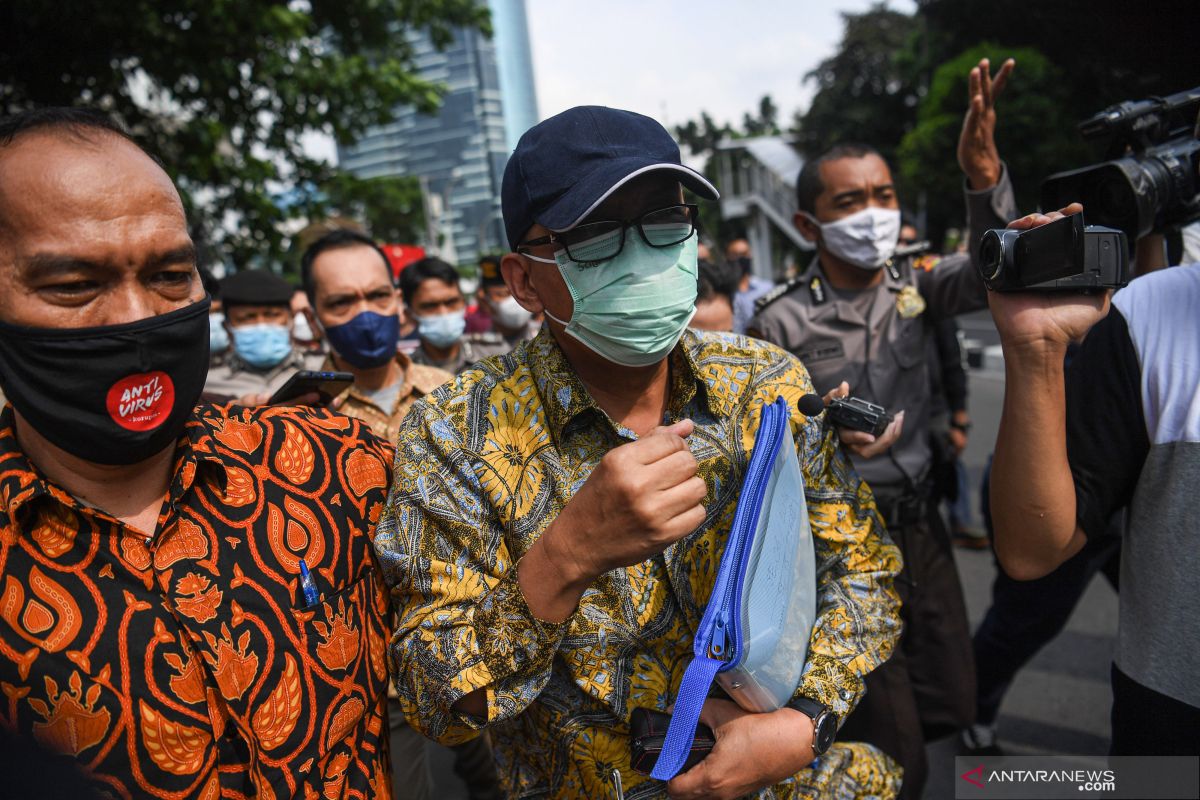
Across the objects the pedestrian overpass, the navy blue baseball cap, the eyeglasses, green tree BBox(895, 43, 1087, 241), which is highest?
the navy blue baseball cap

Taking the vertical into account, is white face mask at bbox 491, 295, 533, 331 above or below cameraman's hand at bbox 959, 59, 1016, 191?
below

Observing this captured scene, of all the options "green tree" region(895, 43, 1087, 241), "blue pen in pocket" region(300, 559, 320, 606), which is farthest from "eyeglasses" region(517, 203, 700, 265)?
"green tree" region(895, 43, 1087, 241)

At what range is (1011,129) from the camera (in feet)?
69.6

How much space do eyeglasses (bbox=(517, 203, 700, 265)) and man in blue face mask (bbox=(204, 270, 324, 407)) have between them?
294 cm

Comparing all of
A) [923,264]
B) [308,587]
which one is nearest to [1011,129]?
[923,264]

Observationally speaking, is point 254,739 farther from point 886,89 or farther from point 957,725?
point 886,89

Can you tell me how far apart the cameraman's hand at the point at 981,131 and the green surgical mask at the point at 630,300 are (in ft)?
4.18

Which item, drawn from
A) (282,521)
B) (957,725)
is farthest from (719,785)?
(957,725)

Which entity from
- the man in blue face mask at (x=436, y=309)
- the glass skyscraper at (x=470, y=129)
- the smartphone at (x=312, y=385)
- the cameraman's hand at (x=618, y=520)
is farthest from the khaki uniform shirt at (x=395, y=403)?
the glass skyscraper at (x=470, y=129)

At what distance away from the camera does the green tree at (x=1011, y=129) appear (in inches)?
822

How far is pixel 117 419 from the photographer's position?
1249 mm

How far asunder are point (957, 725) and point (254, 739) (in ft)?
7.25

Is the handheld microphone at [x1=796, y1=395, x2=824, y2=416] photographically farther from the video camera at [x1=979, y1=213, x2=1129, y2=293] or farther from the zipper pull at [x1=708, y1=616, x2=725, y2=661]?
the zipper pull at [x1=708, y1=616, x2=725, y2=661]

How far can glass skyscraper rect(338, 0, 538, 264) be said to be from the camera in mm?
45875
